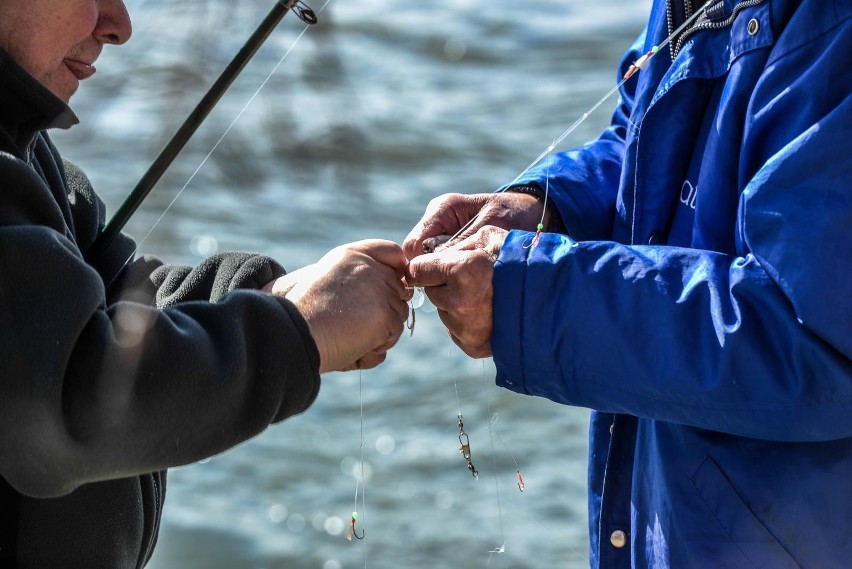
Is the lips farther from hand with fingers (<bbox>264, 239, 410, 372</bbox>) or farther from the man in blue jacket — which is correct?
the man in blue jacket

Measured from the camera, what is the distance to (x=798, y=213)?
174 cm

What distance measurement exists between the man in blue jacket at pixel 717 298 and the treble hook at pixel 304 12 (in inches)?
18.7

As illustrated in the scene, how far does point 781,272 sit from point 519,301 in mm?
437

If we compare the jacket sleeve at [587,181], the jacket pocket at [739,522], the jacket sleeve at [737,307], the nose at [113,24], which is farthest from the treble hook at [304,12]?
the jacket pocket at [739,522]

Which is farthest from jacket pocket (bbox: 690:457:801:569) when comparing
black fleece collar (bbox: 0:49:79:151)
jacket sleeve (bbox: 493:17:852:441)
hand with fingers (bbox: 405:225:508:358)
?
black fleece collar (bbox: 0:49:79:151)

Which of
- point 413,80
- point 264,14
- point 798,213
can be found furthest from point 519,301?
point 413,80

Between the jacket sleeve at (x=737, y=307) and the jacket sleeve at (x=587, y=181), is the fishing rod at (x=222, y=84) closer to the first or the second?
the jacket sleeve at (x=737, y=307)

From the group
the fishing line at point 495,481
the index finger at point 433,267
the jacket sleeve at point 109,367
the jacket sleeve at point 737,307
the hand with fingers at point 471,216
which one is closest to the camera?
the jacket sleeve at point 109,367

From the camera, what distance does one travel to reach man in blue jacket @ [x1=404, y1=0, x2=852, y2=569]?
1752 millimetres

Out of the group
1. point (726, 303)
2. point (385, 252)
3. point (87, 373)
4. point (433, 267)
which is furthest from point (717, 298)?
point (87, 373)

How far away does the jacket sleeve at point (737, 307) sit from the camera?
1.73 metres

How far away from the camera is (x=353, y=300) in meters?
2.02

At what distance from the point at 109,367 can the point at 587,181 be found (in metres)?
1.21

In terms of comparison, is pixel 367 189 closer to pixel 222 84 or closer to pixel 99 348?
pixel 222 84
